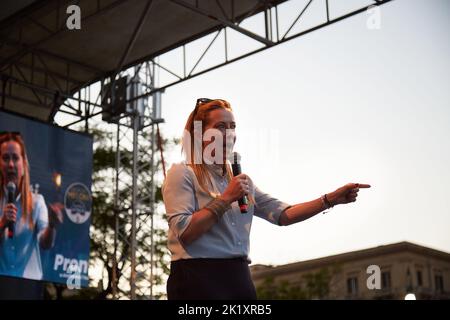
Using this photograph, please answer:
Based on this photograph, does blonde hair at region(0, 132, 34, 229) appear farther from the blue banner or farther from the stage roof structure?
the stage roof structure

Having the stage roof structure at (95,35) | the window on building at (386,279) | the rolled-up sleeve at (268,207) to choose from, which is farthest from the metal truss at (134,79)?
the window on building at (386,279)

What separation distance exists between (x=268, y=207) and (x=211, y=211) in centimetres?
35

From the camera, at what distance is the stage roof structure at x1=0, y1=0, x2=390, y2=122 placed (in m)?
9.16

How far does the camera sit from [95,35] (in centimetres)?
984

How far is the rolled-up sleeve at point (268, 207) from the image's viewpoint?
2221mm

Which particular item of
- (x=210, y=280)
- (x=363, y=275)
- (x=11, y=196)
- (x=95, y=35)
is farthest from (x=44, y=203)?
(x=363, y=275)

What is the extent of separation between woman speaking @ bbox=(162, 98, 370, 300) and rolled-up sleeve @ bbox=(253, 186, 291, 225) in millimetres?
47

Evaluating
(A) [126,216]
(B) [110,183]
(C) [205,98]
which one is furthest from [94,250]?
(C) [205,98]

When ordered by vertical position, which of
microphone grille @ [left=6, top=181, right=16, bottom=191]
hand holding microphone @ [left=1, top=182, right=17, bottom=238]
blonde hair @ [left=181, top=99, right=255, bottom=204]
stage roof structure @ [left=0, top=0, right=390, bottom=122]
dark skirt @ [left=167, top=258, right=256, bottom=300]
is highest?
stage roof structure @ [left=0, top=0, right=390, bottom=122]

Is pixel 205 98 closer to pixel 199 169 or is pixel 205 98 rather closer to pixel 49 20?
pixel 199 169

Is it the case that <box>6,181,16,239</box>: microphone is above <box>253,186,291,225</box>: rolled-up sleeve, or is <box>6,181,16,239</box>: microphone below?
above

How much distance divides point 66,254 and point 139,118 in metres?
2.45

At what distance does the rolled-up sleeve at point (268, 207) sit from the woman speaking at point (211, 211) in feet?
0.16

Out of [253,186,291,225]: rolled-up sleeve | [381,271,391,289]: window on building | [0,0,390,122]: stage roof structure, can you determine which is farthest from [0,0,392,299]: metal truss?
[381,271,391,289]: window on building
